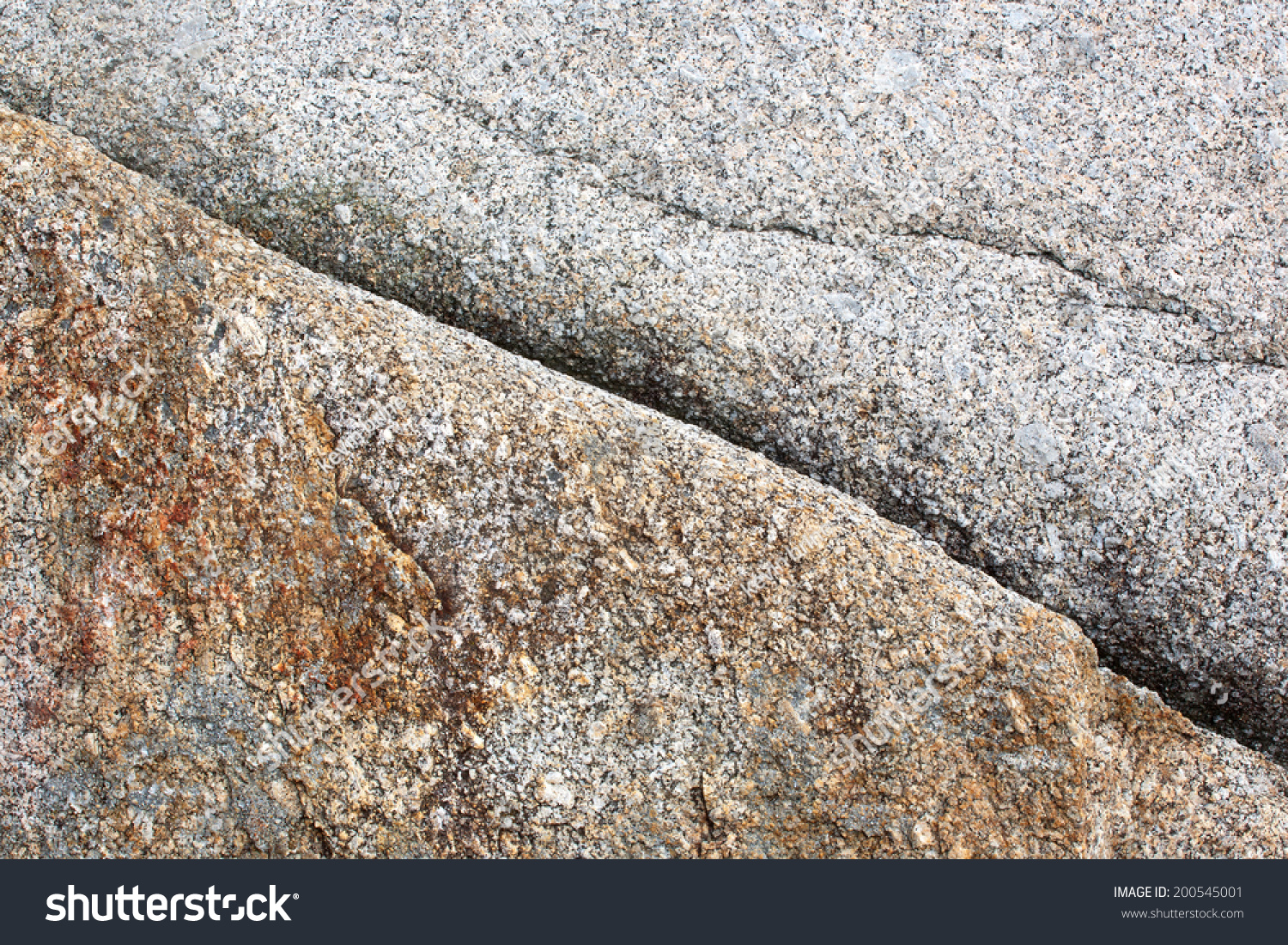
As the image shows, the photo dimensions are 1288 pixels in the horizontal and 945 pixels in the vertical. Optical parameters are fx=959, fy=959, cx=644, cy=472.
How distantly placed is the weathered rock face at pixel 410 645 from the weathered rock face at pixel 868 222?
0.32 m

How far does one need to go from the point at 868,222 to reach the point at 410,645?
1.09 metres

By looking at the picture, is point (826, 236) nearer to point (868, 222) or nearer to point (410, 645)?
point (868, 222)

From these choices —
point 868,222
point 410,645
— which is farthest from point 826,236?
point 410,645

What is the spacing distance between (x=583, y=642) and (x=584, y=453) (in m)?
0.28

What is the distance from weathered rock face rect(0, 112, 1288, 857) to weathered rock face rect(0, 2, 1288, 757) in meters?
0.32

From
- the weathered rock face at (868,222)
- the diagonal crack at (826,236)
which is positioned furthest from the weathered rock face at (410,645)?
the diagonal crack at (826,236)

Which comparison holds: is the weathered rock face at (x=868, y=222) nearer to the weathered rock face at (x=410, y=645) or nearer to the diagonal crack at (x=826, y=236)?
the diagonal crack at (x=826, y=236)

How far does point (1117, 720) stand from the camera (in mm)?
1519

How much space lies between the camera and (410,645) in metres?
1.39

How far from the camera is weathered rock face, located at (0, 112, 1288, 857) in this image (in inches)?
54.6

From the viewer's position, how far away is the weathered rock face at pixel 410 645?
139cm

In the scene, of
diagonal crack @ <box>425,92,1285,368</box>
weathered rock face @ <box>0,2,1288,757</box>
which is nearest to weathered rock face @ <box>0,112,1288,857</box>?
weathered rock face @ <box>0,2,1288,757</box>

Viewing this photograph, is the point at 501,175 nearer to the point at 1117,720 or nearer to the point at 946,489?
the point at 946,489

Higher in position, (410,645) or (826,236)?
(826,236)
